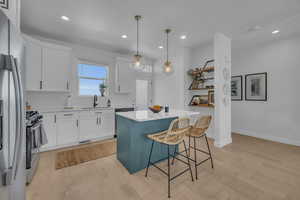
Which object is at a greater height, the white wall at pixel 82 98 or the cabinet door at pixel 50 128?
the white wall at pixel 82 98

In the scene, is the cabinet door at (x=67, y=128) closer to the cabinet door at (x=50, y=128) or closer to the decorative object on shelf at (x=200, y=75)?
the cabinet door at (x=50, y=128)

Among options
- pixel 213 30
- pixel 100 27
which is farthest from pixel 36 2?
pixel 213 30

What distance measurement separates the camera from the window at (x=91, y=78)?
4.05 metres

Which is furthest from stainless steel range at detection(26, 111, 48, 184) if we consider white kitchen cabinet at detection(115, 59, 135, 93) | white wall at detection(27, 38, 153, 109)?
white kitchen cabinet at detection(115, 59, 135, 93)

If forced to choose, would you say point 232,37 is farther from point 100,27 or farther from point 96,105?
point 96,105

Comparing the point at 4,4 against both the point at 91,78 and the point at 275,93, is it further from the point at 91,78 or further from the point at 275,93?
the point at 275,93

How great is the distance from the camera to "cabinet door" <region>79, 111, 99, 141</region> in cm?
343

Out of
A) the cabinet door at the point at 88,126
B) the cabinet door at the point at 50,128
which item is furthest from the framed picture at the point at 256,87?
the cabinet door at the point at 50,128

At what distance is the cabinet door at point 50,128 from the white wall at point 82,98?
2.10 ft

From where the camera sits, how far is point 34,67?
118 inches

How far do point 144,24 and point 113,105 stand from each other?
2.83 meters

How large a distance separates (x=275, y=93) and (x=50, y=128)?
6.14m

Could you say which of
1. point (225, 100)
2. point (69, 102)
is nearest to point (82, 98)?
point (69, 102)

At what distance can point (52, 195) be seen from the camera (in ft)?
5.55
